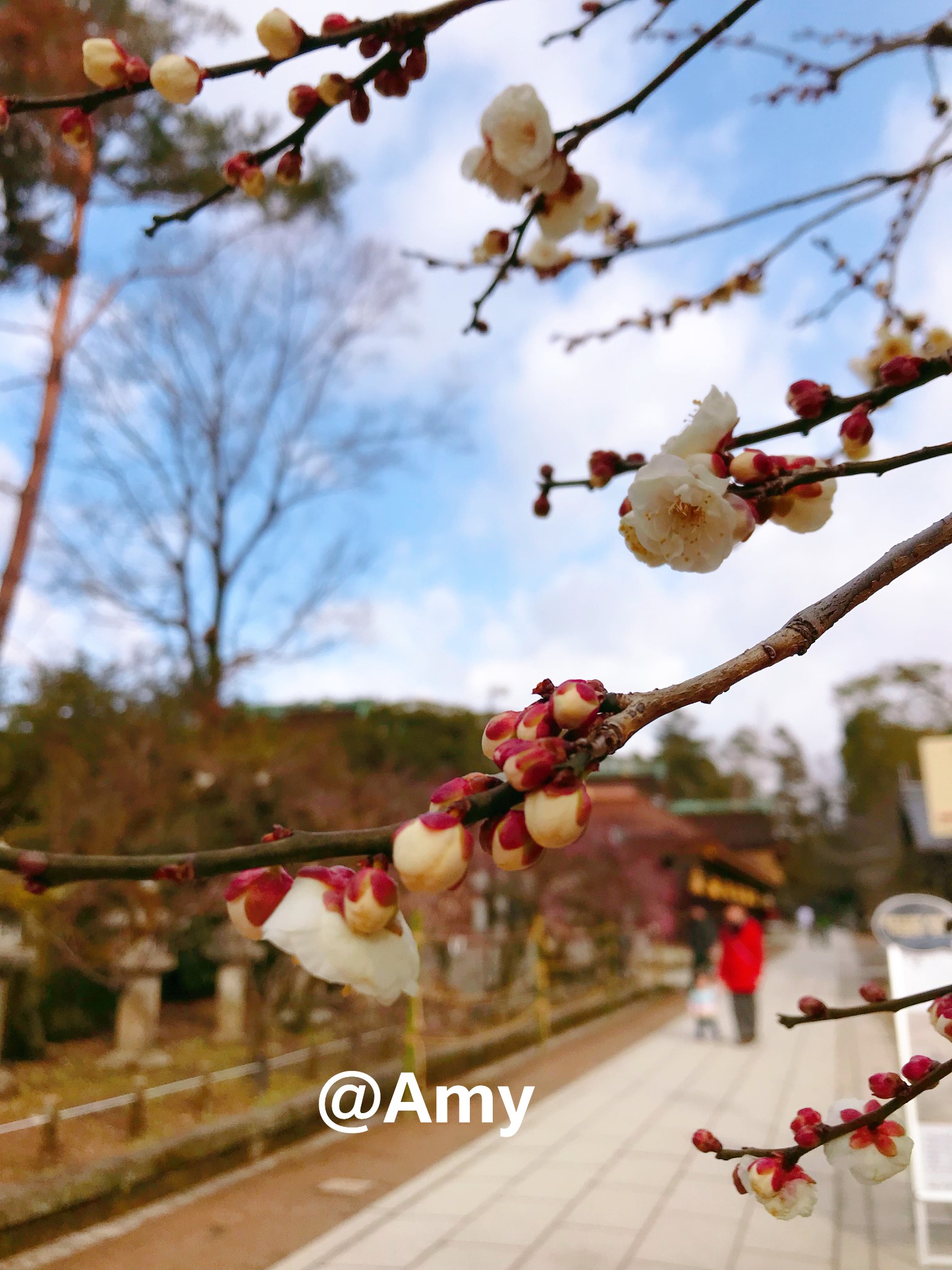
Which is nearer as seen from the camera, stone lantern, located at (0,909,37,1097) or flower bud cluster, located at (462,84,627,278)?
flower bud cluster, located at (462,84,627,278)

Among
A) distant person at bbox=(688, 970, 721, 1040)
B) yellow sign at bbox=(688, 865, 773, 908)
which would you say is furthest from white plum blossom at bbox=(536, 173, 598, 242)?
yellow sign at bbox=(688, 865, 773, 908)

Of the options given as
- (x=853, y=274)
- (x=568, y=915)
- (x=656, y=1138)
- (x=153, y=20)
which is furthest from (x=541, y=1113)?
(x=153, y=20)

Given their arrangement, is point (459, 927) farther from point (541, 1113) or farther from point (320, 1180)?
point (320, 1180)

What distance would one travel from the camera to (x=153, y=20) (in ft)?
24.2

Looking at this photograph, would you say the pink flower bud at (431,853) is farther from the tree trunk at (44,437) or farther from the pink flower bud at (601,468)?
the tree trunk at (44,437)

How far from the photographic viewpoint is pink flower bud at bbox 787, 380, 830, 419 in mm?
923

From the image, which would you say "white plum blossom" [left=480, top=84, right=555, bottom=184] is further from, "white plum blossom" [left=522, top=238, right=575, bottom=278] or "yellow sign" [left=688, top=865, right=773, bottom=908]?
"yellow sign" [left=688, top=865, right=773, bottom=908]

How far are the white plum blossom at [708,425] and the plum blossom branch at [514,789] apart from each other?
184mm

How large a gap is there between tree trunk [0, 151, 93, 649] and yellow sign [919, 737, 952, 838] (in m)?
7.93

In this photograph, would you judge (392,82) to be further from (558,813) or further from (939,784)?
(939,784)

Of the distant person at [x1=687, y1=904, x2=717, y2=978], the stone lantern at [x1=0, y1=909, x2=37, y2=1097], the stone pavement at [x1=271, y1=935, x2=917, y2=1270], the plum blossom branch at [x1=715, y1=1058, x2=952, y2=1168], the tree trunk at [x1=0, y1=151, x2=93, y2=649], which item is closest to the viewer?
the plum blossom branch at [x1=715, y1=1058, x2=952, y2=1168]

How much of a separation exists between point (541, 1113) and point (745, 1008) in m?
3.04

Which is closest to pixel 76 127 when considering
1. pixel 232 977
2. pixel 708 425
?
pixel 708 425

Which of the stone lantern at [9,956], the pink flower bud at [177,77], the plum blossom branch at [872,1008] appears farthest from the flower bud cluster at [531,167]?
the stone lantern at [9,956]
